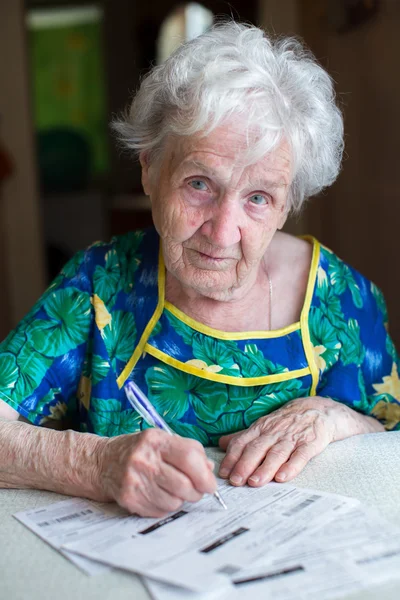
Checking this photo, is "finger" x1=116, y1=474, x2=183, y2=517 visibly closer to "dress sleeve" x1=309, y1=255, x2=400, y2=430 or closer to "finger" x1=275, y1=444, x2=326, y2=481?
"finger" x1=275, y1=444, x2=326, y2=481

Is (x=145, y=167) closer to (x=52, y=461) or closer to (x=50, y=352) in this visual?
(x=50, y=352)

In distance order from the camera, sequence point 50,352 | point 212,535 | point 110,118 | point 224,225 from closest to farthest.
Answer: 1. point 212,535
2. point 224,225
3. point 50,352
4. point 110,118

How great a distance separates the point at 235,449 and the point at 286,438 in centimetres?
10

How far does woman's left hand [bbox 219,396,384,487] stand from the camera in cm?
125

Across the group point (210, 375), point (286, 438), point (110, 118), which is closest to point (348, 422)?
point (286, 438)

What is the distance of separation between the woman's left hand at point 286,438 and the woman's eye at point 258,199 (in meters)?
0.41

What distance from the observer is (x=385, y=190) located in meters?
3.08

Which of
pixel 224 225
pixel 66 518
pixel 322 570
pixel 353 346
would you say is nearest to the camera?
→ pixel 322 570

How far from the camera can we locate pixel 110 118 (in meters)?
1.84

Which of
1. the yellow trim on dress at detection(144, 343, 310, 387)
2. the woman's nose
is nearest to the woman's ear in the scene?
the woman's nose

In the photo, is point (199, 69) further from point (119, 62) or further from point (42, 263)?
point (119, 62)

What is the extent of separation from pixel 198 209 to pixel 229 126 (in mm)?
169

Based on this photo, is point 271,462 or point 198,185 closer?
point 271,462

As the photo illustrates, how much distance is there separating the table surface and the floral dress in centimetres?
16
